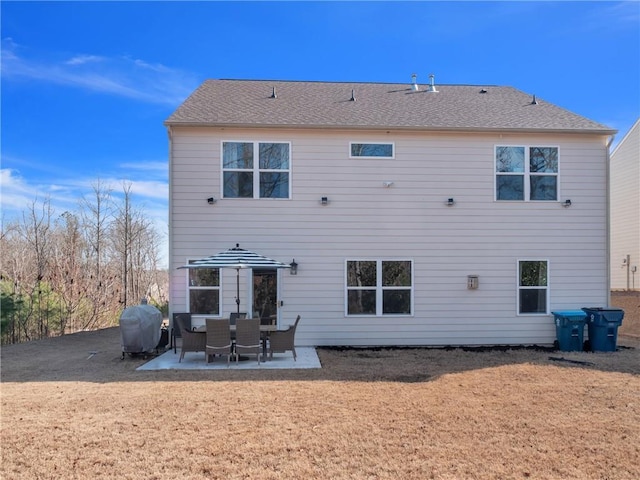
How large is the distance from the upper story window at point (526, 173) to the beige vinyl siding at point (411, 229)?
0.19 metres

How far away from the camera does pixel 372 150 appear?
9953mm

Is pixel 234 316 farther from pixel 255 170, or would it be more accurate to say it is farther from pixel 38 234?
pixel 38 234

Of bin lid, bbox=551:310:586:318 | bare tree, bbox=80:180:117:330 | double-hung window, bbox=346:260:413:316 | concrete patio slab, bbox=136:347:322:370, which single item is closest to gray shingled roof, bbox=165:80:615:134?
double-hung window, bbox=346:260:413:316

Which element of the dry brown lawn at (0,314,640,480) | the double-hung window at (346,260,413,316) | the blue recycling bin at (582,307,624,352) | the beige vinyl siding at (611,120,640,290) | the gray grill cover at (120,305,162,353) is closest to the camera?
the dry brown lawn at (0,314,640,480)

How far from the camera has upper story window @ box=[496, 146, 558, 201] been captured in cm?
1011

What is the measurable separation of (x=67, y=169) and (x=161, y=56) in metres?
7.38

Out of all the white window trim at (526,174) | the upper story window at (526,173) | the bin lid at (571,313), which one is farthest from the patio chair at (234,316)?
the bin lid at (571,313)

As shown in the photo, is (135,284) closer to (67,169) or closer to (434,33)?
(67,169)

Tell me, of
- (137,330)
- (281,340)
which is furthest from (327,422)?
(137,330)

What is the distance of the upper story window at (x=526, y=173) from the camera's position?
33.2 feet

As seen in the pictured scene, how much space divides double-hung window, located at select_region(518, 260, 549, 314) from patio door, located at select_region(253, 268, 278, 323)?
18.7ft

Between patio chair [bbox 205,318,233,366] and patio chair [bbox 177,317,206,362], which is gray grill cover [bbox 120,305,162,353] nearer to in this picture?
patio chair [bbox 177,317,206,362]

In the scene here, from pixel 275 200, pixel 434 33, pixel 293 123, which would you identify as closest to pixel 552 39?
pixel 434 33

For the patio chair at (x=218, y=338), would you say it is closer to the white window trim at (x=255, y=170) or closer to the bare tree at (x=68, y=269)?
the white window trim at (x=255, y=170)
